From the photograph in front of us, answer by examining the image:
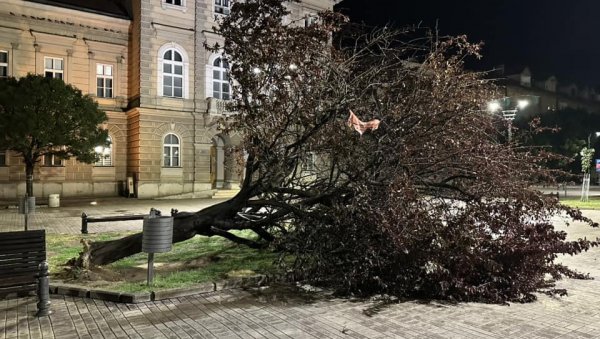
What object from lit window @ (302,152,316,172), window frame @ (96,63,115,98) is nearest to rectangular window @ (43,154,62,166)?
window frame @ (96,63,115,98)

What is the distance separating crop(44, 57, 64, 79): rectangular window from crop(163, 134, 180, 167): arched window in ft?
24.3

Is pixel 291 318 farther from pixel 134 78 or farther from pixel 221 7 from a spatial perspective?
pixel 221 7

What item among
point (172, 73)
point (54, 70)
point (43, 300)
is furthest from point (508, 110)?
point (54, 70)

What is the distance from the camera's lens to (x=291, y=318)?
626cm

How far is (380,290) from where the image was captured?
7617 millimetres

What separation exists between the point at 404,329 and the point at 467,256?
6.67 feet

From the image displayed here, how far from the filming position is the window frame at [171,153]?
98.0 ft

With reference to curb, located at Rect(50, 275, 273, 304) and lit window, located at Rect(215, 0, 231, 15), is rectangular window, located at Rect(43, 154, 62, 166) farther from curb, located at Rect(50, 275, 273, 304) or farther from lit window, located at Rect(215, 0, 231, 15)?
curb, located at Rect(50, 275, 273, 304)

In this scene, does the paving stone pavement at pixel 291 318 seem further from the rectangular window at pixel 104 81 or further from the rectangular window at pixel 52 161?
the rectangular window at pixel 104 81

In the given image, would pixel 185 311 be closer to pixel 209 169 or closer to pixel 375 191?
pixel 375 191

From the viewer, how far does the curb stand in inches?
272

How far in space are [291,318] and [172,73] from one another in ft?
87.2

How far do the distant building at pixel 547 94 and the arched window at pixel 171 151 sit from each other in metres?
49.6

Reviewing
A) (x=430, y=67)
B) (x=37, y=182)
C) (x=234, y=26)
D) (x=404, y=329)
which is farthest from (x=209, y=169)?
(x=404, y=329)
